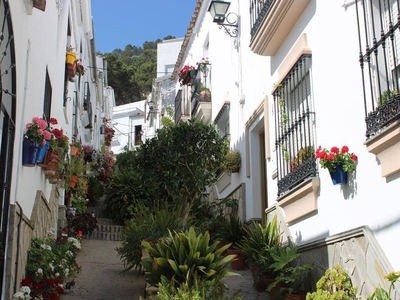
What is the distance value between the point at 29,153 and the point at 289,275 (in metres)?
3.94

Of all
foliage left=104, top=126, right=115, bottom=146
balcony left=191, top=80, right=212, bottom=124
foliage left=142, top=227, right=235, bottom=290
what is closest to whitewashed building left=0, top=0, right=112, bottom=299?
foliage left=142, top=227, right=235, bottom=290

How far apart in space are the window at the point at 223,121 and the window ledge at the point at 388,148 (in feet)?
24.3

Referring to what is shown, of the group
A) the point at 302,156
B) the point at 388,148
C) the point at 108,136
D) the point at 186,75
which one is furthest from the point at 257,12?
the point at 108,136

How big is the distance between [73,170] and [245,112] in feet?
12.4

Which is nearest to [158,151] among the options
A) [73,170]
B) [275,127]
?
[73,170]

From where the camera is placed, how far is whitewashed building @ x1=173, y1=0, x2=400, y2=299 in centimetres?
515

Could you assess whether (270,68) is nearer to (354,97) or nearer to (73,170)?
(354,97)

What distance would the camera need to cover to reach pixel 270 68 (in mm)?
9039

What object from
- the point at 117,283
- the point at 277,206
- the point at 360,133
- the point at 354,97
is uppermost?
the point at 354,97

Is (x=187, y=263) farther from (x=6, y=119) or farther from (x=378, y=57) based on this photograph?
(x=378, y=57)

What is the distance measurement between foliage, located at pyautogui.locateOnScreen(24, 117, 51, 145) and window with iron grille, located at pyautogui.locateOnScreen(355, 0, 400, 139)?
4486 mm

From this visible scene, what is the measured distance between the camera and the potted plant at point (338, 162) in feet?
18.7

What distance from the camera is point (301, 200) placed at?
729 cm

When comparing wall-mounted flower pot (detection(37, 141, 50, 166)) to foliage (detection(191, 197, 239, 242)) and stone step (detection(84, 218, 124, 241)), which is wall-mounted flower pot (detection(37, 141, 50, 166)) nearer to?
foliage (detection(191, 197, 239, 242))
